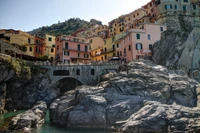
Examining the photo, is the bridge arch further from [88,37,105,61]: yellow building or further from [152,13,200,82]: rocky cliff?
[152,13,200,82]: rocky cliff

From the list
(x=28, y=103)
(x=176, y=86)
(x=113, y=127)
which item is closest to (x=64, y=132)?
(x=113, y=127)

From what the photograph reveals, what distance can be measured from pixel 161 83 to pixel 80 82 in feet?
79.9

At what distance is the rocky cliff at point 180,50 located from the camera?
54.4 metres

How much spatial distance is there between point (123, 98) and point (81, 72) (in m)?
21.9

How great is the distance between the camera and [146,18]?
71062 millimetres

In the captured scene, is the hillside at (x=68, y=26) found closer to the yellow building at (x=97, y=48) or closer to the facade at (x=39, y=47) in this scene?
the yellow building at (x=97, y=48)

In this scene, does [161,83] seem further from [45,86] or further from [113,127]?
[45,86]

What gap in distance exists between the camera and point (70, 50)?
206ft

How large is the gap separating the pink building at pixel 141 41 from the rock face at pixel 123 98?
1401 cm

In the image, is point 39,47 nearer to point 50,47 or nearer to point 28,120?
point 50,47

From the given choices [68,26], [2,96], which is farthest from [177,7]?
[68,26]

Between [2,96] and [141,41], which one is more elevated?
[141,41]

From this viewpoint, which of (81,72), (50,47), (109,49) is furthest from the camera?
(50,47)

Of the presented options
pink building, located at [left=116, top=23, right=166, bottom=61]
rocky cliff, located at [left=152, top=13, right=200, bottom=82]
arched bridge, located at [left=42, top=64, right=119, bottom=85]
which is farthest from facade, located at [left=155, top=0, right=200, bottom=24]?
arched bridge, located at [left=42, top=64, right=119, bottom=85]
